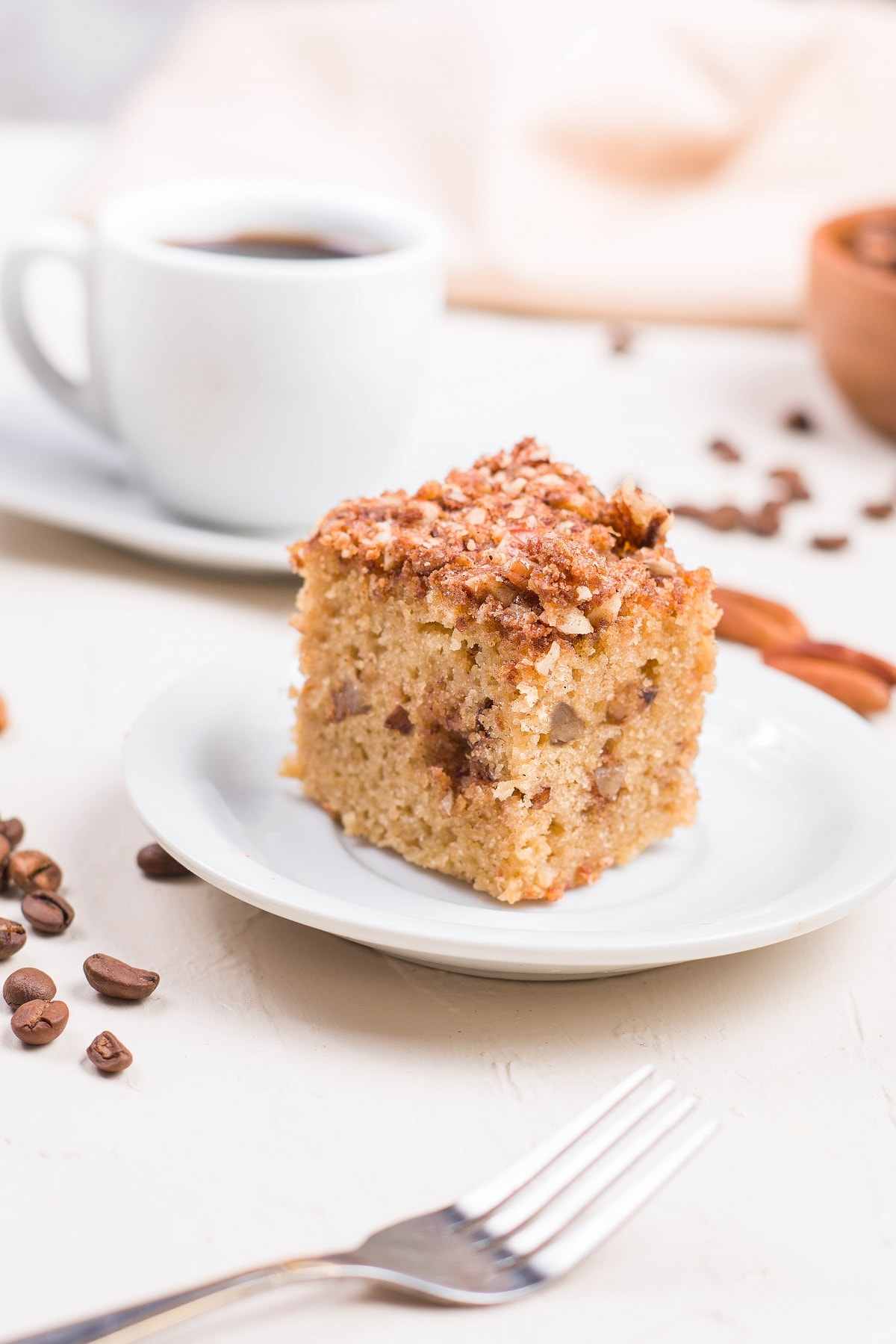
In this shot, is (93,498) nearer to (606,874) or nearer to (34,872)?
(34,872)

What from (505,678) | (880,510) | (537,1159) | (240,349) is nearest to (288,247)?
(240,349)

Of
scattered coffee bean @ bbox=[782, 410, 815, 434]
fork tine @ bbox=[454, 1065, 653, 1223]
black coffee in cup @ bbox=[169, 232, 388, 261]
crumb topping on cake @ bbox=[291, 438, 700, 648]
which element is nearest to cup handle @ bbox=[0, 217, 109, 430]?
black coffee in cup @ bbox=[169, 232, 388, 261]

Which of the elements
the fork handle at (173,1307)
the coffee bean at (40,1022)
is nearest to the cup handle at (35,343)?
the coffee bean at (40,1022)

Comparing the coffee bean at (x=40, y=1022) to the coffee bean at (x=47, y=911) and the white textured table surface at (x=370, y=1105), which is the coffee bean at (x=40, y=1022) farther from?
the coffee bean at (x=47, y=911)

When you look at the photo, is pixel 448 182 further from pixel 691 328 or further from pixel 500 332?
pixel 691 328

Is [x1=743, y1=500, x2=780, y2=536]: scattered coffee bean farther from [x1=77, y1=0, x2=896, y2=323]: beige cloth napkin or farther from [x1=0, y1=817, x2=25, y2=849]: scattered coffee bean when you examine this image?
[x1=0, y1=817, x2=25, y2=849]: scattered coffee bean

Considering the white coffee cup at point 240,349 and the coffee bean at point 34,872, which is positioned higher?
the white coffee cup at point 240,349
